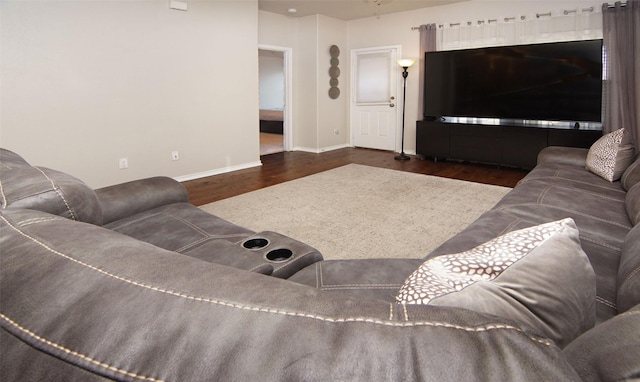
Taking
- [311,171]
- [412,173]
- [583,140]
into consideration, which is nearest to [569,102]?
[583,140]

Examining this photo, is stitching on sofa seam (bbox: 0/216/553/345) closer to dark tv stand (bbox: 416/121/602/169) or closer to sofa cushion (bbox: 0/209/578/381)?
sofa cushion (bbox: 0/209/578/381)

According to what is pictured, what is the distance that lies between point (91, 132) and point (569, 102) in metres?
5.97

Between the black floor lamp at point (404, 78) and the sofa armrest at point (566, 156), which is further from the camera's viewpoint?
the black floor lamp at point (404, 78)

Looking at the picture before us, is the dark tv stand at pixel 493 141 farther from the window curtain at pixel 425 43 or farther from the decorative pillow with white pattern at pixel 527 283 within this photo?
the decorative pillow with white pattern at pixel 527 283

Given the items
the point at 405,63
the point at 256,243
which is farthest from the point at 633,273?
the point at 405,63

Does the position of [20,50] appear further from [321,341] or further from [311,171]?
[321,341]

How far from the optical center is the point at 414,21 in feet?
22.8

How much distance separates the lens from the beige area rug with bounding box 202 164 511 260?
321 cm

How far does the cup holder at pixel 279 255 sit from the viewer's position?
165 cm

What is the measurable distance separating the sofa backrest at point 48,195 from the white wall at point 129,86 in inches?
134

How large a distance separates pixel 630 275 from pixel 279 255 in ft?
3.86

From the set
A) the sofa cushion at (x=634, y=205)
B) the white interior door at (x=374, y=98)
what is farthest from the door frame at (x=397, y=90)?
the sofa cushion at (x=634, y=205)

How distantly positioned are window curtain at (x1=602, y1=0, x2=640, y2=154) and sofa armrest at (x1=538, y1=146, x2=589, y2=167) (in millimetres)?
2047

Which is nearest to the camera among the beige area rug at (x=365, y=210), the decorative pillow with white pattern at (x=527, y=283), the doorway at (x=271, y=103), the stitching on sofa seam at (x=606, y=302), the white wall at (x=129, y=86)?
the decorative pillow with white pattern at (x=527, y=283)
